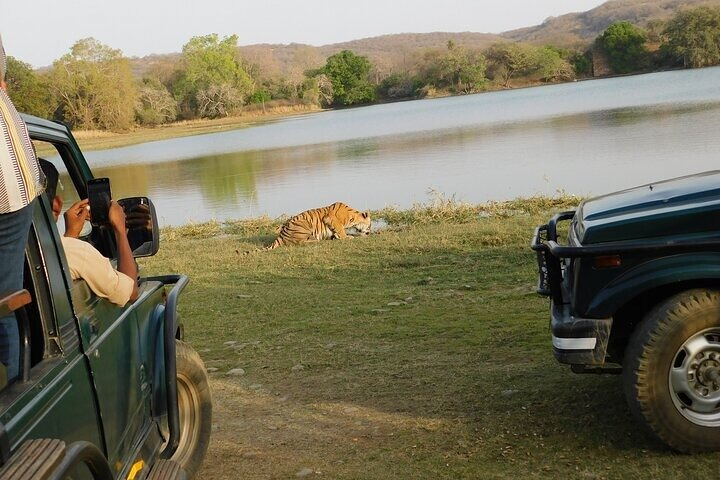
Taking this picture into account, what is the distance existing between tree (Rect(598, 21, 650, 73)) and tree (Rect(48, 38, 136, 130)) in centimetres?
4385

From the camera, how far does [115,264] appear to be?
3840 mm

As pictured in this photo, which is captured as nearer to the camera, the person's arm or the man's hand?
the person's arm

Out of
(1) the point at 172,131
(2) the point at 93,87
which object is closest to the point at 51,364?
(2) the point at 93,87

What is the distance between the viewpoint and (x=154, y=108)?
73500 mm

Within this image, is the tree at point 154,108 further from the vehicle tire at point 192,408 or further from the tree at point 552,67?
the vehicle tire at point 192,408

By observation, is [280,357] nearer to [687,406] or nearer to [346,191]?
[687,406]

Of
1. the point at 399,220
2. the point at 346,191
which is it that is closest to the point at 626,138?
the point at 346,191

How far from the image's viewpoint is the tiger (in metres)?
13.3

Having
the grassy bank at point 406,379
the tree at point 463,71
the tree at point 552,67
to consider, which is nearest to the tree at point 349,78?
the tree at point 463,71

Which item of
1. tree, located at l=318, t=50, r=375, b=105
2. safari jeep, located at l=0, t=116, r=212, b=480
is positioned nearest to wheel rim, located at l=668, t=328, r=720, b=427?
safari jeep, located at l=0, t=116, r=212, b=480

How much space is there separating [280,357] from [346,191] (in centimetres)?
1381

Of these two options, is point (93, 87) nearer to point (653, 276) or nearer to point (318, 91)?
point (318, 91)

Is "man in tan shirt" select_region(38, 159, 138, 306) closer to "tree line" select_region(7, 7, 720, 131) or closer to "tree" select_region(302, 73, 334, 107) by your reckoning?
"tree line" select_region(7, 7, 720, 131)

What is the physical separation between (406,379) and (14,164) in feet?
11.5
